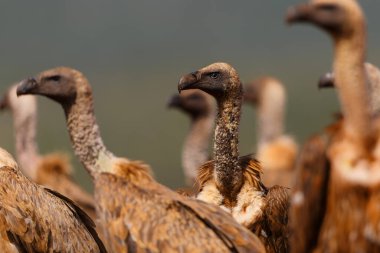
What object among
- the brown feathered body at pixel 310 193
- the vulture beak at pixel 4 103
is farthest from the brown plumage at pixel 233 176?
the vulture beak at pixel 4 103

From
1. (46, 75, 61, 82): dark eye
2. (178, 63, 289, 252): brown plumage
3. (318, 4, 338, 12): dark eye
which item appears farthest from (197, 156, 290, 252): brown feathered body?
(318, 4, 338, 12): dark eye

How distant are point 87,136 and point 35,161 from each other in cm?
607

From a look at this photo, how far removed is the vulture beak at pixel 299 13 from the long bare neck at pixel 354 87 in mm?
259

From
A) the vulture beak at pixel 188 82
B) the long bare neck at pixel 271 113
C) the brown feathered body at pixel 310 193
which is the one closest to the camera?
the brown feathered body at pixel 310 193

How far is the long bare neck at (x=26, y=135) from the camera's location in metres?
15.4

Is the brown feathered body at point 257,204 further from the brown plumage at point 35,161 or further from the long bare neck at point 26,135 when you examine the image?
the long bare neck at point 26,135

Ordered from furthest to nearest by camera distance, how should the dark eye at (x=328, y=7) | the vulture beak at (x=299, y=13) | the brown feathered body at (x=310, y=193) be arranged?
the brown feathered body at (x=310, y=193), the dark eye at (x=328, y=7), the vulture beak at (x=299, y=13)

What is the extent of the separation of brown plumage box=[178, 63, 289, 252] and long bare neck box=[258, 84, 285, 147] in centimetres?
970

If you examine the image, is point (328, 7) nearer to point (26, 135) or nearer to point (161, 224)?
point (161, 224)

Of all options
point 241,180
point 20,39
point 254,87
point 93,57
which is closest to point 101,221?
point 241,180

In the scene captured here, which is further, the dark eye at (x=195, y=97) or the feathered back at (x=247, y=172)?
the dark eye at (x=195, y=97)

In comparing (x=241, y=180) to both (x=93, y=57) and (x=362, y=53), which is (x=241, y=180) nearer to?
(x=362, y=53)

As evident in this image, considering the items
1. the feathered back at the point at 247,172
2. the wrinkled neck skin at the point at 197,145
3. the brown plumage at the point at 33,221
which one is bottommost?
the brown plumage at the point at 33,221

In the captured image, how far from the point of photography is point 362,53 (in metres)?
7.29
